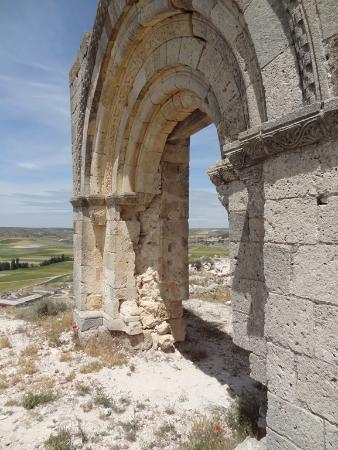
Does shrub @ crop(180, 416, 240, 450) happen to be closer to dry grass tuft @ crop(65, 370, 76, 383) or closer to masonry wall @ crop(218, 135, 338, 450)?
masonry wall @ crop(218, 135, 338, 450)

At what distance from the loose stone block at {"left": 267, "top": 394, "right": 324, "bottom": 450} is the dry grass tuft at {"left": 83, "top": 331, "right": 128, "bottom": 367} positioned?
11.5 feet

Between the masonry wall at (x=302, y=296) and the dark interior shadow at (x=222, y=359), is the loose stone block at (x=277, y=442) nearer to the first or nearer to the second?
the masonry wall at (x=302, y=296)

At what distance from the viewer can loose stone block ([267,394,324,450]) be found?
7.16ft

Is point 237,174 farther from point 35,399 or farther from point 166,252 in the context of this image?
point 35,399

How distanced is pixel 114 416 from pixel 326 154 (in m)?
3.79

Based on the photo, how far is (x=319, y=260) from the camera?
218 cm

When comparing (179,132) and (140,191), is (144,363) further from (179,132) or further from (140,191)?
(179,132)

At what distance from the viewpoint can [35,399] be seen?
4301 millimetres

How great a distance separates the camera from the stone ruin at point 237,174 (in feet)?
7.08

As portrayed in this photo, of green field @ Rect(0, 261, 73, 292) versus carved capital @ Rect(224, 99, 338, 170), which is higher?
carved capital @ Rect(224, 99, 338, 170)

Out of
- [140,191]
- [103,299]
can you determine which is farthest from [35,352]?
[140,191]

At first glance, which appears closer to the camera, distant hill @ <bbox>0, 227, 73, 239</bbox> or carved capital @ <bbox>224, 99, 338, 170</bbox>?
carved capital @ <bbox>224, 99, 338, 170</bbox>

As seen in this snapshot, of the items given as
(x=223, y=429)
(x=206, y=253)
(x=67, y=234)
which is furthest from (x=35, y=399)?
(x=67, y=234)

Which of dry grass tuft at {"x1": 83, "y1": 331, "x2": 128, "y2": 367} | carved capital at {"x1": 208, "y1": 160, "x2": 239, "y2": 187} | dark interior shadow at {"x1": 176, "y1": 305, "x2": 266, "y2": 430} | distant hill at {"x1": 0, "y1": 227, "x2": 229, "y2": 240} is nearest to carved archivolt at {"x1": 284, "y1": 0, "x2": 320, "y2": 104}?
carved capital at {"x1": 208, "y1": 160, "x2": 239, "y2": 187}
